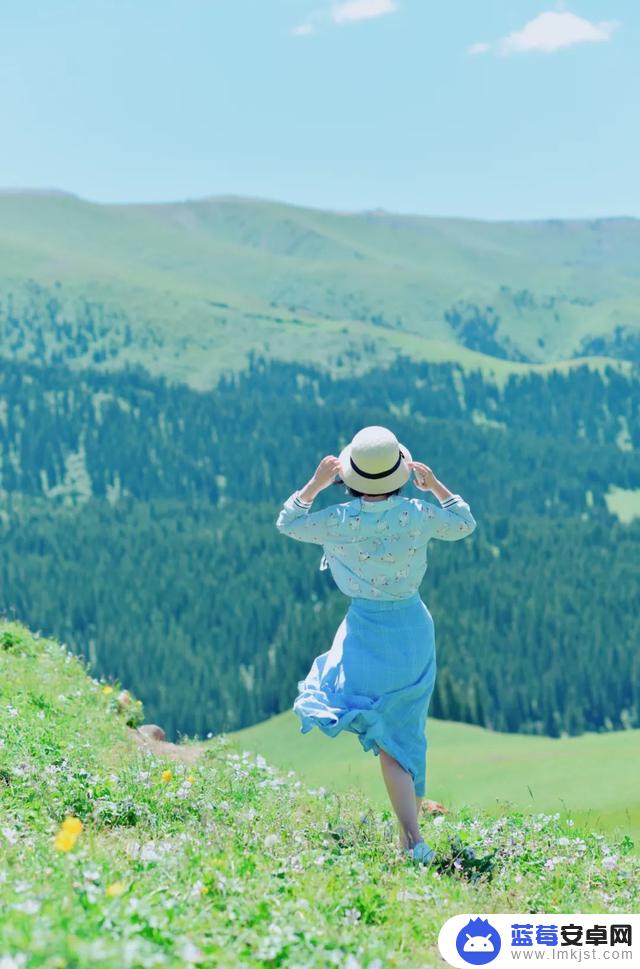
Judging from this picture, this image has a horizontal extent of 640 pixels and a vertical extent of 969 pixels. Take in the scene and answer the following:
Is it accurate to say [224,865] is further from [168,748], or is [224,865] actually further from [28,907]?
[168,748]

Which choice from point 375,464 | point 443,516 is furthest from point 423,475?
point 375,464

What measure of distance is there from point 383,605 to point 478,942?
12.5ft

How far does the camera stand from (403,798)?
11766 millimetres

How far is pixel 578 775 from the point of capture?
3669 centimetres

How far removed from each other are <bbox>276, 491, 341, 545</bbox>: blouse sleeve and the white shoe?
3523 mm

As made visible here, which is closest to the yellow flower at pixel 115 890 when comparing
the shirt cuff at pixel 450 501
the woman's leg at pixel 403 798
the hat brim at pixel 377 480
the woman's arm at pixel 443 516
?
the woman's leg at pixel 403 798

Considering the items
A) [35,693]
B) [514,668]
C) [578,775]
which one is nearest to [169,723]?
[514,668]

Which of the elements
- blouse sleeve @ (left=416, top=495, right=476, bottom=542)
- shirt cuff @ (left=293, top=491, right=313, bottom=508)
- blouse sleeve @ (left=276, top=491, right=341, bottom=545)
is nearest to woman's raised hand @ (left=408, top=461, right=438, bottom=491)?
blouse sleeve @ (left=416, top=495, right=476, bottom=542)

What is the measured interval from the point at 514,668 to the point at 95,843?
515ft

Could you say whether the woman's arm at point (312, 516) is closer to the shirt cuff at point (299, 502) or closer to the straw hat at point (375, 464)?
the shirt cuff at point (299, 502)

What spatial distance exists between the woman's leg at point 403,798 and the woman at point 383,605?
0.01 m

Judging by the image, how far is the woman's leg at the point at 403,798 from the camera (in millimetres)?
11781

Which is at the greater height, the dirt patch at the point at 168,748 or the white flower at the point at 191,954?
the white flower at the point at 191,954

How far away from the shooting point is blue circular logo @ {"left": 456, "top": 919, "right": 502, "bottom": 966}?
30.7 ft
